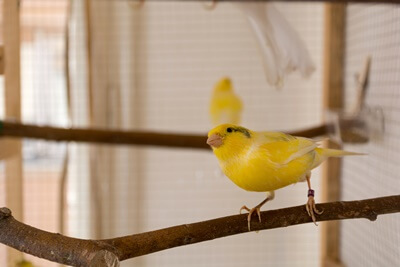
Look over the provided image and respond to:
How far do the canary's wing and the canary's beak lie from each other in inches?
2.0

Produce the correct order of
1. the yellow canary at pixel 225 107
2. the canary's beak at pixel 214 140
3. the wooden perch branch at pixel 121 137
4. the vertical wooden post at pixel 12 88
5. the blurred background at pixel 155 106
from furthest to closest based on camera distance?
the blurred background at pixel 155 106, the wooden perch branch at pixel 121 137, the yellow canary at pixel 225 107, the vertical wooden post at pixel 12 88, the canary's beak at pixel 214 140

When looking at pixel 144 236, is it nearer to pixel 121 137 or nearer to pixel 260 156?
pixel 260 156

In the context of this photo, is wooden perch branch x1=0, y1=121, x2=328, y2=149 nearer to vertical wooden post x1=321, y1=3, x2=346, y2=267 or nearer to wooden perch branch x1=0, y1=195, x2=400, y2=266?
vertical wooden post x1=321, y1=3, x2=346, y2=267

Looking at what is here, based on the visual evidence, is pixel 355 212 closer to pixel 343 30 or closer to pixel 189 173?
pixel 343 30

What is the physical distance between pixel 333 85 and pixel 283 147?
0.85m

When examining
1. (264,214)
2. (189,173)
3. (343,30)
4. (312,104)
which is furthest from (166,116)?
(264,214)

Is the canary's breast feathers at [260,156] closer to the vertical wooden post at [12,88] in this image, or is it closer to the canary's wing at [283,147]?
the canary's wing at [283,147]

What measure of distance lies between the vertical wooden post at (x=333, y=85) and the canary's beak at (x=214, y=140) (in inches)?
30.9

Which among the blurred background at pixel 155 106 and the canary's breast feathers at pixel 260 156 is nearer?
the canary's breast feathers at pixel 260 156

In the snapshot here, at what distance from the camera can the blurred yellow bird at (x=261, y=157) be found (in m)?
0.34

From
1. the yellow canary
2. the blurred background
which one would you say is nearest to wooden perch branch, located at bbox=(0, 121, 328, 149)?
the yellow canary

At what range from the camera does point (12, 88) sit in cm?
70

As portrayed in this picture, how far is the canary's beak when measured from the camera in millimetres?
315

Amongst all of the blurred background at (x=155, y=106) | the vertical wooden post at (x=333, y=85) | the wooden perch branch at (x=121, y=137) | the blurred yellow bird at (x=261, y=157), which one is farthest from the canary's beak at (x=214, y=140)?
the blurred background at (x=155, y=106)
